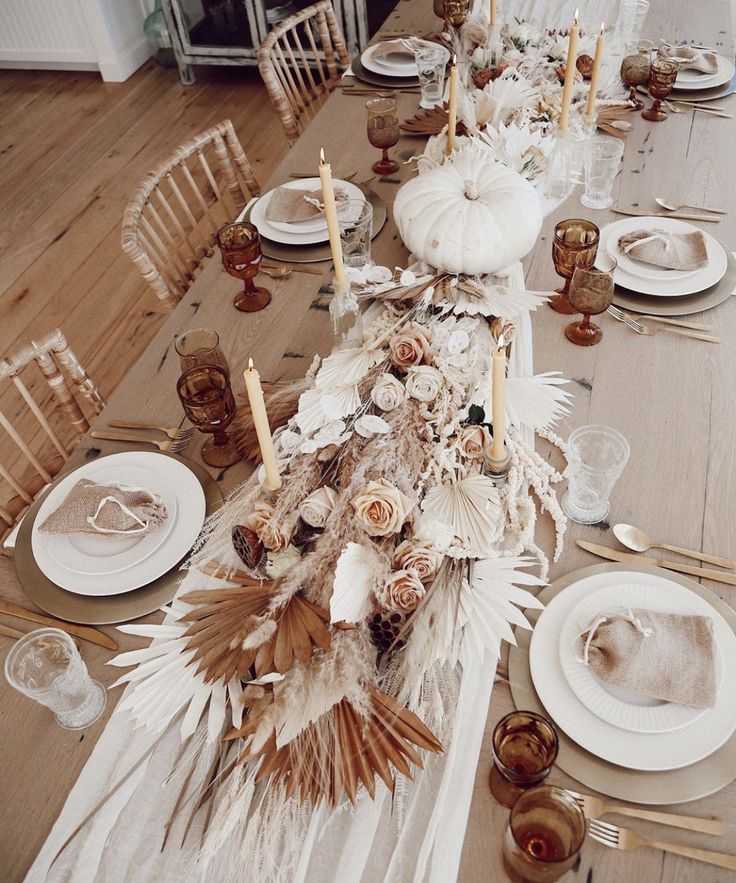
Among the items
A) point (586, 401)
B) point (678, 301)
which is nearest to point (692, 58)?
point (678, 301)

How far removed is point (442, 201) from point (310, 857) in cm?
99

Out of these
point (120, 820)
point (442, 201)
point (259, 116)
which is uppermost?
point (442, 201)

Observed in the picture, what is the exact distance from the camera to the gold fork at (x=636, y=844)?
2.33ft

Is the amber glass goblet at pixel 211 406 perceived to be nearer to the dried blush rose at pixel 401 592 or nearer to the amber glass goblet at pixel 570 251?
the dried blush rose at pixel 401 592

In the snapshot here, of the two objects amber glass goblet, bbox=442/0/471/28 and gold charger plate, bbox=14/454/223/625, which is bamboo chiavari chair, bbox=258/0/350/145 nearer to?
amber glass goblet, bbox=442/0/471/28

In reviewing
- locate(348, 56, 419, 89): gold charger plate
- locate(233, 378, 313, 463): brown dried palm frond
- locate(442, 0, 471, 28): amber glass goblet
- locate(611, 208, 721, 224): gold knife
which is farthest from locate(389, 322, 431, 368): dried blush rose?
locate(442, 0, 471, 28): amber glass goblet

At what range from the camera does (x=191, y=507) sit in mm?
1067

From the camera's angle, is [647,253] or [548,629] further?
[647,253]

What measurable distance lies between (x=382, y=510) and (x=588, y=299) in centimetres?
60

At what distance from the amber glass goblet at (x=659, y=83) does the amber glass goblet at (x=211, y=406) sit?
1.35 metres

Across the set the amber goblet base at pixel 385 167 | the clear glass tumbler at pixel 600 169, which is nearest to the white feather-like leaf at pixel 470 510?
the clear glass tumbler at pixel 600 169

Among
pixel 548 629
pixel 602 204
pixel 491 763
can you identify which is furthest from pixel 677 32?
Answer: pixel 491 763

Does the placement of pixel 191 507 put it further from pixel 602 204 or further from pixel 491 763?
pixel 602 204

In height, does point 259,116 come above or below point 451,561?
below
